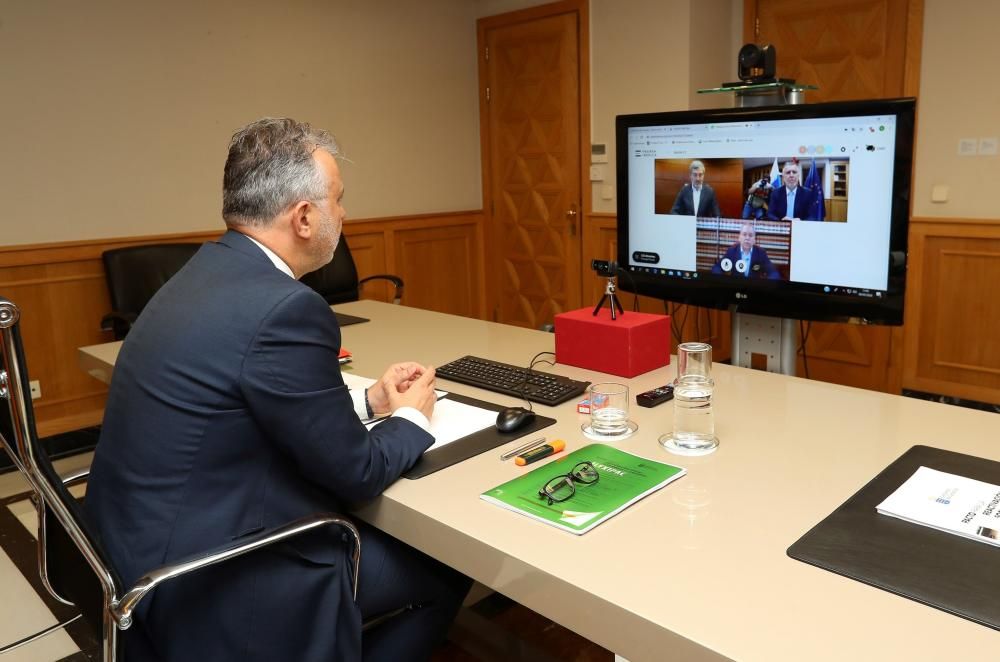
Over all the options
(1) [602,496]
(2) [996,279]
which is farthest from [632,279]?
(2) [996,279]

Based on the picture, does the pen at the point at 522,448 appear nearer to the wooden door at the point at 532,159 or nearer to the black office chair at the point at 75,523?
the black office chair at the point at 75,523

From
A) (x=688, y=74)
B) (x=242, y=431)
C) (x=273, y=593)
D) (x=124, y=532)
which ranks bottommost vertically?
(x=273, y=593)

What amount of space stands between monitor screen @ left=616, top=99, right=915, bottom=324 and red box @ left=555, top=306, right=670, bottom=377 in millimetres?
273

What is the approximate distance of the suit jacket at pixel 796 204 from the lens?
1903mm

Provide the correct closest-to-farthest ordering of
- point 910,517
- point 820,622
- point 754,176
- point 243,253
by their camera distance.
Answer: point 820,622 < point 910,517 < point 243,253 < point 754,176

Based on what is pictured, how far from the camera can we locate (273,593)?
128 centimetres

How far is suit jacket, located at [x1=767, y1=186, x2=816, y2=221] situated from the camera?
6.24ft

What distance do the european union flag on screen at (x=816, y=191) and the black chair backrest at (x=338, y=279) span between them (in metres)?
2.91

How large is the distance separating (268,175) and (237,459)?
0.49 m

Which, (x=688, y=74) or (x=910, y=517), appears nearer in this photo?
(x=910, y=517)

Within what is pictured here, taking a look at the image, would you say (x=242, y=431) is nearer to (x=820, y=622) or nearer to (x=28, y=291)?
(x=820, y=622)

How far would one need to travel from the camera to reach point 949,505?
1163 millimetres

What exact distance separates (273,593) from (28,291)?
3114mm

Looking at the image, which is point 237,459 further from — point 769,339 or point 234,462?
point 769,339
